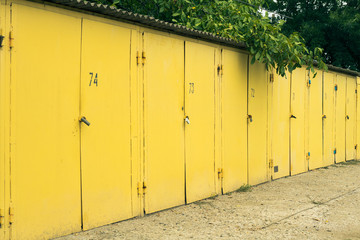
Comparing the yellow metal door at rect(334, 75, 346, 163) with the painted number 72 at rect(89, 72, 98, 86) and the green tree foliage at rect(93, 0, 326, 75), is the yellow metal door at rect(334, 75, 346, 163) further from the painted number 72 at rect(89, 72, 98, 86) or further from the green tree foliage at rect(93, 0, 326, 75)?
the painted number 72 at rect(89, 72, 98, 86)

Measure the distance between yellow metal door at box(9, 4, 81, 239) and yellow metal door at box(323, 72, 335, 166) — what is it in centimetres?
803

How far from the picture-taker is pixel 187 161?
6.42 m

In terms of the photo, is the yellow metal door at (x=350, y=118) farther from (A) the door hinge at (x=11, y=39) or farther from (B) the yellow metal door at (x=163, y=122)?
(A) the door hinge at (x=11, y=39)

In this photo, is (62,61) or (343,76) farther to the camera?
(343,76)

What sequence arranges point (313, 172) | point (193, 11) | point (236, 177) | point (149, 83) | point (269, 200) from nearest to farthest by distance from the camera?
point (149, 83)
point (269, 200)
point (236, 177)
point (193, 11)
point (313, 172)

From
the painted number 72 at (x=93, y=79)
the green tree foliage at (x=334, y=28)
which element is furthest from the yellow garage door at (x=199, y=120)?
the green tree foliage at (x=334, y=28)

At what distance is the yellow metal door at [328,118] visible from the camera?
11.1 metres

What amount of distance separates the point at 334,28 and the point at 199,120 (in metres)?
16.7

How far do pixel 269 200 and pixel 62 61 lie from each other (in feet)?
13.5

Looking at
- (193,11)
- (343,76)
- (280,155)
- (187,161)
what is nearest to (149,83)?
(187,161)

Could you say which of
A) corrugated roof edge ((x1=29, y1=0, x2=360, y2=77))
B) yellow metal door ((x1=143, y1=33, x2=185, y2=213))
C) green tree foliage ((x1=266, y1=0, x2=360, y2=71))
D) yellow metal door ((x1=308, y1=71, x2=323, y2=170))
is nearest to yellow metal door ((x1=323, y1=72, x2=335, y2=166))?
yellow metal door ((x1=308, y1=71, x2=323, y2=170))

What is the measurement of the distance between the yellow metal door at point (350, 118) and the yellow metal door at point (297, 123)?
3096 mm

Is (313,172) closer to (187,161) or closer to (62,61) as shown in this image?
(187,161)

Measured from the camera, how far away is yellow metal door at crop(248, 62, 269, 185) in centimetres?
796
